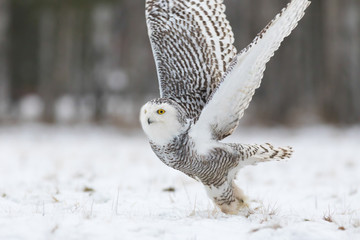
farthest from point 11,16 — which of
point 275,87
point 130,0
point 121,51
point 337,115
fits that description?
point 337,115

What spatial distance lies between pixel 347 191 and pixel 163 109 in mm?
2845

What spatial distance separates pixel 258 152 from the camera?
427 centimetres

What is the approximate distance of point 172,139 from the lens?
155 inches

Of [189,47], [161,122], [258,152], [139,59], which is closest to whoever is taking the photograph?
[161,122]

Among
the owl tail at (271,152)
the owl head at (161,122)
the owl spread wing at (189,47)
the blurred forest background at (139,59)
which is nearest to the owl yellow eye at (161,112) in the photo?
the owl head at (161,122)

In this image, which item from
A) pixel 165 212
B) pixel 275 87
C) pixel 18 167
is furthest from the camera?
pixel 275 87

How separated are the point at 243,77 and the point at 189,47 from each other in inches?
38.6

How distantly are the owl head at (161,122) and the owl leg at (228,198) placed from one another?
0.63 metres

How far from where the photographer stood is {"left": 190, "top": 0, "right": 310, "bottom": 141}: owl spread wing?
386cm

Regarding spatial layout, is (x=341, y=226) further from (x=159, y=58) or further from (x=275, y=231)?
(x=159, y=58)

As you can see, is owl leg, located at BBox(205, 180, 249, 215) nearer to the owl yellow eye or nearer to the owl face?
the owl face

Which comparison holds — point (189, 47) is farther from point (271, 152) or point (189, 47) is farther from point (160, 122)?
point (271, 152)

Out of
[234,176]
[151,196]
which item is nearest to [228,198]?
[234,176]

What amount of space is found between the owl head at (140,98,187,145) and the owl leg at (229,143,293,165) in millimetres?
547
